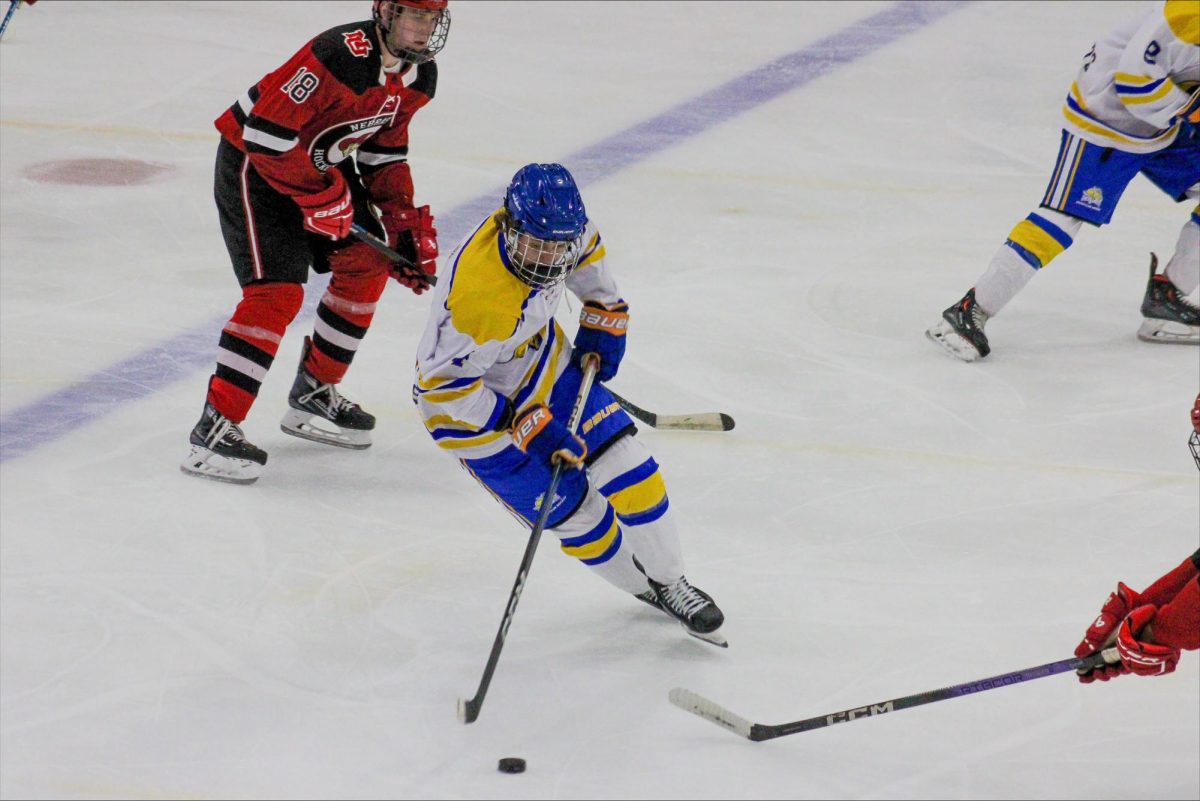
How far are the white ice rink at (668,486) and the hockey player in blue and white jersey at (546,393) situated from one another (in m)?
0.19

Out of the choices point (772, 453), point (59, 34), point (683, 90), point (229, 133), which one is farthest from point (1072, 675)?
point (59, 34)

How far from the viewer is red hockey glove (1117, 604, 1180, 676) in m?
2.27

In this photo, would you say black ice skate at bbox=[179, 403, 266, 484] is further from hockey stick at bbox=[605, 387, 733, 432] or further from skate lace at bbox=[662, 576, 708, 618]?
skate lace at bbox=[662, 576, 708, 618]

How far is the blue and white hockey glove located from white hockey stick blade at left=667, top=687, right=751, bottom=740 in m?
0.61

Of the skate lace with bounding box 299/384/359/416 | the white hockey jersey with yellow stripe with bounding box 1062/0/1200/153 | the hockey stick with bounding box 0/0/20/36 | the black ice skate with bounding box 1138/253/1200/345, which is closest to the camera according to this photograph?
the skate lace with bounding box 299/384/359/416

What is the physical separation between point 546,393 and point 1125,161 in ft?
6.59

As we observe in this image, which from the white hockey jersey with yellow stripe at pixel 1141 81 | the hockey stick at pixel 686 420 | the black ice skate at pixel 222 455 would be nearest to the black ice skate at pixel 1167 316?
the white hockey jersey with yellow stripe at pixel 1141 81

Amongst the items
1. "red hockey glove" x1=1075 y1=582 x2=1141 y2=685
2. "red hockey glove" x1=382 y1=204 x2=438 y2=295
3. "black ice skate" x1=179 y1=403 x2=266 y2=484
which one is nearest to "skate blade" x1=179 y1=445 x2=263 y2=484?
"black ice skate" x1=179 y1=403 x2=266 y2=484

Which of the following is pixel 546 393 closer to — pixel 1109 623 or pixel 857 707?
pixel 857 707

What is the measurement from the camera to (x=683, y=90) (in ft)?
20.9

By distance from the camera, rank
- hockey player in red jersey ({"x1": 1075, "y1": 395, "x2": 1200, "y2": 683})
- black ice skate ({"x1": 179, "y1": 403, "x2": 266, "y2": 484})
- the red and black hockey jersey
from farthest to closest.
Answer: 1. black ice skate ({"x1": 179, "y1": 403, "x2": 266, "y2": 484})
2. the red and black hockey jersey
3. hockey player in red jersey ({"x1": 1075, "y1": 395, "x2": 1200, "y2": 683})

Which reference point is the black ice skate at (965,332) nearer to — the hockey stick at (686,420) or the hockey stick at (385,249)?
the hockey stick at (686,420)

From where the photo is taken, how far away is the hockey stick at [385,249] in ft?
11.3

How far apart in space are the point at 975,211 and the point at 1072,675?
8.89ft
